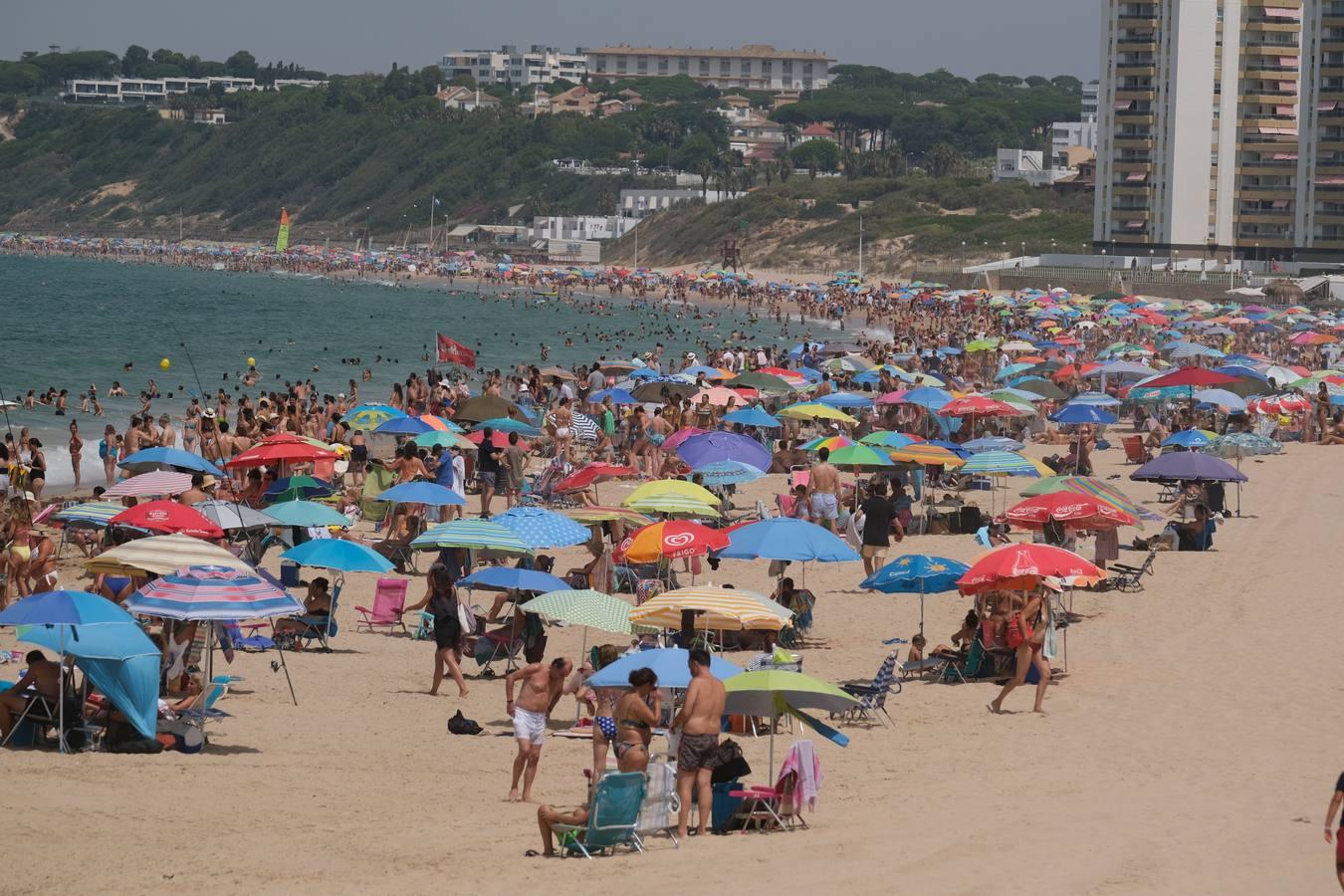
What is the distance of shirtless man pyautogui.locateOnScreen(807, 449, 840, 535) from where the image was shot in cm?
1773

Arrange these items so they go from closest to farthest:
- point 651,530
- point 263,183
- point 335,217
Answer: point 651,530
point 335,217
point 263,183

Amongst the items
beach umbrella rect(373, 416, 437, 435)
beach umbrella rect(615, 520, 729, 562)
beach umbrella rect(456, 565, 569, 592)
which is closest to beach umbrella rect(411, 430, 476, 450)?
beach umbrella rect(373, 416, 437, 435)

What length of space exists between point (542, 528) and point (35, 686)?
497cm

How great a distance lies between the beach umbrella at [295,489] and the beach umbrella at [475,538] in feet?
14.9

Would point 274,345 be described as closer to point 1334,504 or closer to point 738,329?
point 738,329

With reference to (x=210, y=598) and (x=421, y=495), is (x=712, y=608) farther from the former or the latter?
(x=421, y=495)

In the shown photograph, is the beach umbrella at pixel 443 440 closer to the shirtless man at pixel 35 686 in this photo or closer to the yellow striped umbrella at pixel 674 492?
the yellow striped umbrella at pixel 674 492

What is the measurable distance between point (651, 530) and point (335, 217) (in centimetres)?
15253

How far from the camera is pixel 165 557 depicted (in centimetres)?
1148

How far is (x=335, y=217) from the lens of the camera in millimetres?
161500

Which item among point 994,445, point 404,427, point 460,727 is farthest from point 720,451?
point 460,727

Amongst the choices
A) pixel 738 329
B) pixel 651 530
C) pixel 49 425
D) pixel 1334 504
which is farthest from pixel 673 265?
pixel 651 530

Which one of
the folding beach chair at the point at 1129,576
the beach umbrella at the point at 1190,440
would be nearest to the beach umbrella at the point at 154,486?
the folding beach chair at the point at 1129,576

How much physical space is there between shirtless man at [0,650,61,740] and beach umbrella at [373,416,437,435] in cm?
1082
